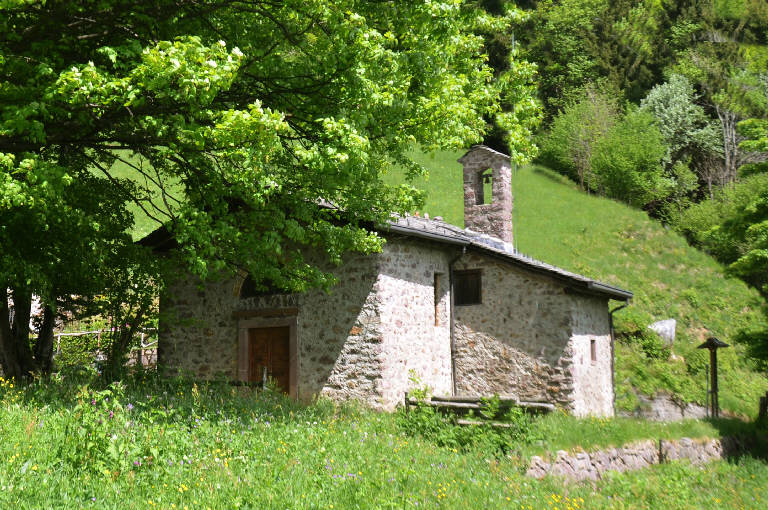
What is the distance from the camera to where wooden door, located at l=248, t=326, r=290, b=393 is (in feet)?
43.9

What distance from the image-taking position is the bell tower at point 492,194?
55.3 feet

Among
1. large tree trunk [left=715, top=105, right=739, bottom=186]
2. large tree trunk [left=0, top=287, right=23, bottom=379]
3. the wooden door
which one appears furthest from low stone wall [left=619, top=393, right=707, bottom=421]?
large tree trunk [left=715, top=105, right=739, bottom=186]

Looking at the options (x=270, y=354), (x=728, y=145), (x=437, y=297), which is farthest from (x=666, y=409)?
(x=728, y=145)

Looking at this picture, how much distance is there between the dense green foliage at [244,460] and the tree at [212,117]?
204 centimetres

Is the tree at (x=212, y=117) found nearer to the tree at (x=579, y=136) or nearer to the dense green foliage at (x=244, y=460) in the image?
the dense green foliage at (x=244, y=460)

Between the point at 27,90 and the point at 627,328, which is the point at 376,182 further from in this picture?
the point at 627,328

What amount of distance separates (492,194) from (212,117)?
10771mm

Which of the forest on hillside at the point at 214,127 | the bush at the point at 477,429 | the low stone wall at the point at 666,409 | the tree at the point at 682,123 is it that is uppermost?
the tree at the point at 682,123

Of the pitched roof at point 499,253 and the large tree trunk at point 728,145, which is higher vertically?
the large tree trunk at point 728,145

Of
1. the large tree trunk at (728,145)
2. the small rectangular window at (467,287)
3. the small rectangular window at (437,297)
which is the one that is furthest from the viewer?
the large tree trunk at (728,145)

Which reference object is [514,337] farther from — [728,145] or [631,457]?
[728,145]

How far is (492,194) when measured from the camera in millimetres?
17359

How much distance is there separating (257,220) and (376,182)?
2377 mm

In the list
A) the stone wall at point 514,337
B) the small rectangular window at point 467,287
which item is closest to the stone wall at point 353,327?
the small rectangular window at point 467,287
